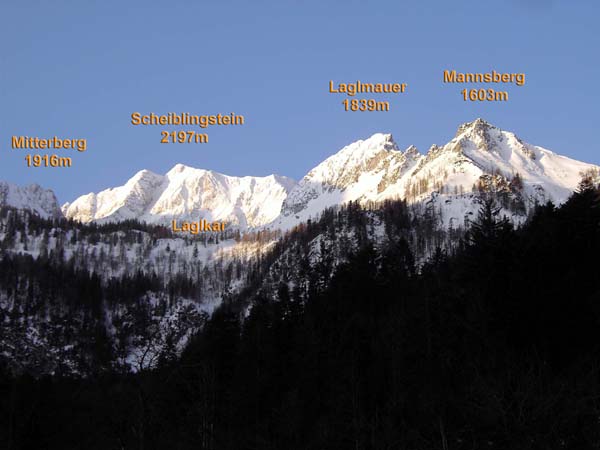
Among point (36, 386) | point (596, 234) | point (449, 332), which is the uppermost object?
point (596, 234)

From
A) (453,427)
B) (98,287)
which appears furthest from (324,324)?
(98,287)

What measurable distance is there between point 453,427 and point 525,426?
12846 millimetres

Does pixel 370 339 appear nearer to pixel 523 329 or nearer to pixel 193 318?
pixel 523 329

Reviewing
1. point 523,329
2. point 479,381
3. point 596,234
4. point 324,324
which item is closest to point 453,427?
point 479,381

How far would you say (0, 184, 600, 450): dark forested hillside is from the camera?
802 inches

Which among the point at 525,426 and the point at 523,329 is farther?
the point at 523,329

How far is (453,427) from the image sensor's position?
30.9 meters

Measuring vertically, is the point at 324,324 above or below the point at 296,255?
below

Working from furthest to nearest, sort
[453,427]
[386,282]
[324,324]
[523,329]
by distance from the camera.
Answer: [386,282], [324,324], [523,329], [453,427]

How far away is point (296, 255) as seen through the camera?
627 ft

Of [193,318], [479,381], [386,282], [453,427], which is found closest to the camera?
[479,381]

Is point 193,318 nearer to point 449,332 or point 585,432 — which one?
point 449,332

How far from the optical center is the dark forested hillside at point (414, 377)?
20.4 m

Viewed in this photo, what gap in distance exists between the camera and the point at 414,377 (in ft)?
137
